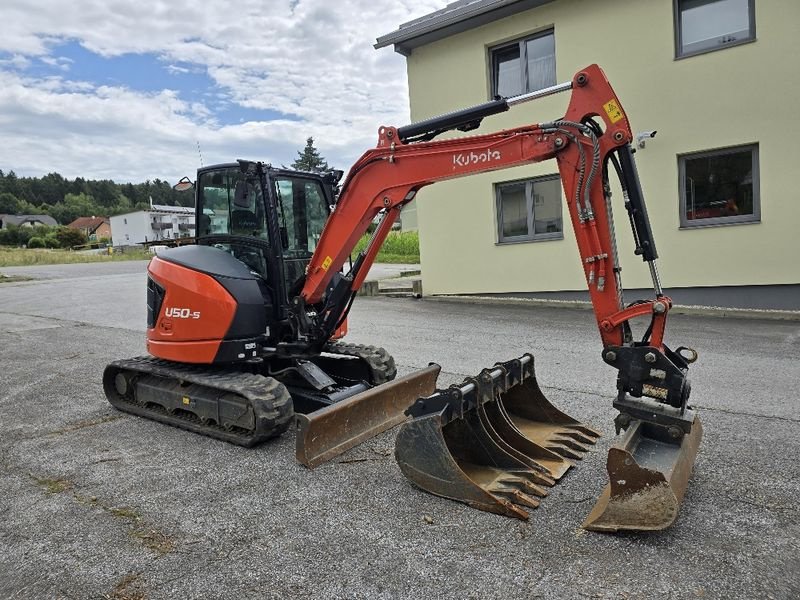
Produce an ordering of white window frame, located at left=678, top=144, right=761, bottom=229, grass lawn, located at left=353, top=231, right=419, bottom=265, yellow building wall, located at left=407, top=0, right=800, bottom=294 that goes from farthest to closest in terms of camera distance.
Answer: grass lawn, located at left=353, top=231, right=419, bottom=265 → white window frame, located at left=678, top=144, right=761, bottom=229 → yellow building wall, located at left=407, top=0, right=800, bottom=294

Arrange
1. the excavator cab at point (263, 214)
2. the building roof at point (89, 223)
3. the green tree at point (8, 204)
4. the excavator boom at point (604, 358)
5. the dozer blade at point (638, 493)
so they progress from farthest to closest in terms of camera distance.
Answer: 1. the green tree at point (8, 204)
2. the building roof at point (89, 223)
3. the excavator cab at point (263, 214)
4. the excavator boom at point (604, 358)
5. the dozer blade at point (638, 493)

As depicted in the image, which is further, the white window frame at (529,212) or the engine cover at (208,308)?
the white window frame at (529,212)

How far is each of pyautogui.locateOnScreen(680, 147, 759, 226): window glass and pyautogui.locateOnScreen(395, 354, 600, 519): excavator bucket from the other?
7767 millimetres

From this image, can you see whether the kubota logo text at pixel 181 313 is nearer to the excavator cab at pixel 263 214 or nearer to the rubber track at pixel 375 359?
the excavator cab at pixel 263 214

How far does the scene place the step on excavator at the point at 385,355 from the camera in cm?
367

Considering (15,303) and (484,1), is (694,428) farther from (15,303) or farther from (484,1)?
(15,303)

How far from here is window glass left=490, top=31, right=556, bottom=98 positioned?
1237cm

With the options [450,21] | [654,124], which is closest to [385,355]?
[654,124]

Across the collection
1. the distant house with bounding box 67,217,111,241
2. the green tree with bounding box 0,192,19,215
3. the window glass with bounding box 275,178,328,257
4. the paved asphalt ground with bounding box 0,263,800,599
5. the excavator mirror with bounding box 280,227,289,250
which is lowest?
the paved asphalt ground with bounding box 0,263,800,599

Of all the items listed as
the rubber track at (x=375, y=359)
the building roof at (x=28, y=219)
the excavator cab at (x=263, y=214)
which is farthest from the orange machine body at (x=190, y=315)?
the building roof at (x=28, y=219)

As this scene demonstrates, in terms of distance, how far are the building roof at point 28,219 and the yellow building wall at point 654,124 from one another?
106 m

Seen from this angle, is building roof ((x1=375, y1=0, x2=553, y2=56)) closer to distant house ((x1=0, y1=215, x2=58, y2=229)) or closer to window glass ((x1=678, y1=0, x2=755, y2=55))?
window glass ((x1=678, y1=0, x2=755, y2=55))

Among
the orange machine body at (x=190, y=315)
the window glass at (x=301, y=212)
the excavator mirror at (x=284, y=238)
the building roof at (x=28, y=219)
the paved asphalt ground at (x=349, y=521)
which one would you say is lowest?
the paved asphalt ground at (x=349, y=521)

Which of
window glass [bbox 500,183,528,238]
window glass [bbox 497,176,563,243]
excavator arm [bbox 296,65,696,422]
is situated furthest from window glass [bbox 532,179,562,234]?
excavator arm [bbox 296,65,696,422]
